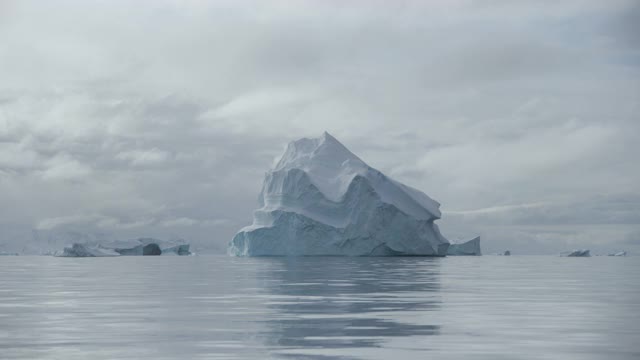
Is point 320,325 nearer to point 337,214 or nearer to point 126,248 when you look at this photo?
point 337,214

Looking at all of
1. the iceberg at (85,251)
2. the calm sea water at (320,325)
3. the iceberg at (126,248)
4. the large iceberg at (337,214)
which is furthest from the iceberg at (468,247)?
the calm sea water at (320,325)

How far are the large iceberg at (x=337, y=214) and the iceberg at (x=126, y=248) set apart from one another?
34.0m

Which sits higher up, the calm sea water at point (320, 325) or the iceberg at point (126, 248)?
the iceberg at point (126, 248)

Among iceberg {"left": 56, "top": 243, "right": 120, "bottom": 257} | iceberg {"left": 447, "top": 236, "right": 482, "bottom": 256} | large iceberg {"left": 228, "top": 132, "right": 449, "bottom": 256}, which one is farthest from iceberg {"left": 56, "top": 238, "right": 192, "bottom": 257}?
iceberg {"left": 447, "top": 236, "right": 482, "bottom": 256}

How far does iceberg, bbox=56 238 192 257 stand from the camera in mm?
101625

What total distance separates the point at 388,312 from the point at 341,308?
53.0 inches

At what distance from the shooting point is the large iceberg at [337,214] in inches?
2749

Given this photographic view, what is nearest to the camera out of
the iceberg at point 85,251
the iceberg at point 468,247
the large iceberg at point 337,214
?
the large iceberg at point 337,214

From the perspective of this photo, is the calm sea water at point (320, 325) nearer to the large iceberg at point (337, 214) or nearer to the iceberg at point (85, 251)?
the large iceberg at point (337, 214)

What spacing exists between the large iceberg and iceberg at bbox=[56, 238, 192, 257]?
34048mm

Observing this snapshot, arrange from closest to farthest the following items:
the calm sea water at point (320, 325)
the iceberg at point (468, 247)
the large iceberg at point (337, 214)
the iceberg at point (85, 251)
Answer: the calm sea water at point (320, 325)
the large iceberg at point (337, 214)
the iceberg at point (468, 247)
the iceberg at point (85, 251)

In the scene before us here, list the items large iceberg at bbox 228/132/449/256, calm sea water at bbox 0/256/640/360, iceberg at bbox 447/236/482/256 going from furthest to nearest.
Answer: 1. iceberg at bbox 447/236/482/256
2. large iceberg at bbox 228/132/449/256
3. calm sea water at bbox 0/256/640/360

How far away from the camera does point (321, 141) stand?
251ft

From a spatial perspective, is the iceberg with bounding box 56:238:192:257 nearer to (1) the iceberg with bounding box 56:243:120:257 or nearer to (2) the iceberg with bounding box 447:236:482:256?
(1) the iceberg with bounding box 56:243:120:257
